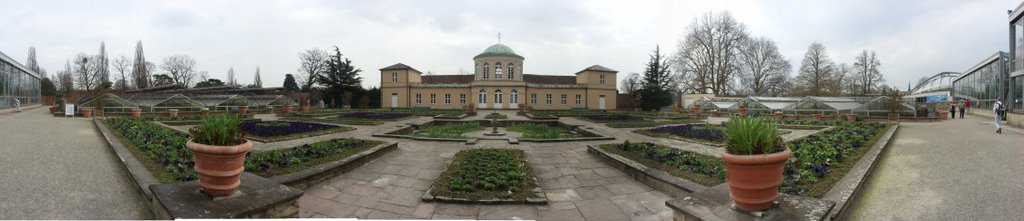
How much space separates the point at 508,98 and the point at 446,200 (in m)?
32.7

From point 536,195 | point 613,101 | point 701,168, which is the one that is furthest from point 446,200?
point 613,101

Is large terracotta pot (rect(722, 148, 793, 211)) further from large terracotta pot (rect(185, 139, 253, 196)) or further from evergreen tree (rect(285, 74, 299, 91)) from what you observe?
evergreen tree (rect(285, 74, 299, 91))

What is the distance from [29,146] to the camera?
7273mm

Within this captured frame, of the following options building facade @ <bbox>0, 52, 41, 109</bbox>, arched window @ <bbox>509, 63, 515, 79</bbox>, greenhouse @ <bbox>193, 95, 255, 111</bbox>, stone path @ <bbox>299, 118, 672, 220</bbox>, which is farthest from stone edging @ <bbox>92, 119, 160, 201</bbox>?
arched window @ <bbox>509, 63, 515, 79</bbox>

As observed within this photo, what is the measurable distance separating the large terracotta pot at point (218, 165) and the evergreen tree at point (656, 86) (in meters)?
35.2

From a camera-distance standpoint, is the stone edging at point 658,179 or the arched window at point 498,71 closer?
the stone edging at point 658,179

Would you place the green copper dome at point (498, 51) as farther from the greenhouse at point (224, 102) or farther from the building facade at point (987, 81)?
the building facade at point (987, 81)

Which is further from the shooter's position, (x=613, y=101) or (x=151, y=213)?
→ (x=613, y=101)

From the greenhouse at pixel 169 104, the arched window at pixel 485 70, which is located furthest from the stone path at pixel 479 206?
the arched window at pixel 485 70

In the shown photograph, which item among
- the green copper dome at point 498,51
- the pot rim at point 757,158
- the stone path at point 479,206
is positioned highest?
the green copper dome at point 498,51

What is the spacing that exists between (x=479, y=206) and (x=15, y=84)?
1331 inches

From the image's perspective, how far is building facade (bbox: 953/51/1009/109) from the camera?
2080 centimetres

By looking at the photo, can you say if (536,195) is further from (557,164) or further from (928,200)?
(928,200)

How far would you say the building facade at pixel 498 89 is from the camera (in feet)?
121
